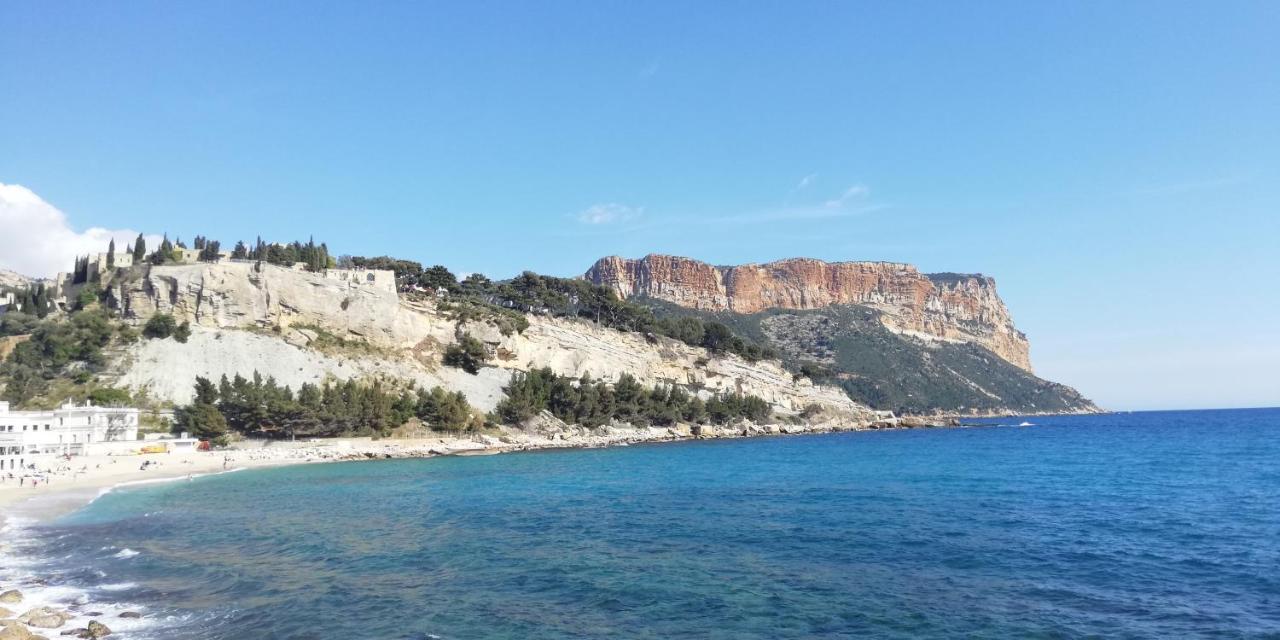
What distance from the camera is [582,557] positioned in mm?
19156

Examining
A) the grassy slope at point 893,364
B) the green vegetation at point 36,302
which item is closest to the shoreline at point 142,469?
the green vegetation at point 36,302

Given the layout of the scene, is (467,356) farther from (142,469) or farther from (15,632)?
(15,632)

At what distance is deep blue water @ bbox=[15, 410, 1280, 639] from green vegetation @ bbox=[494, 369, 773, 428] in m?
31.6

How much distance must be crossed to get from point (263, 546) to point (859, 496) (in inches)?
875

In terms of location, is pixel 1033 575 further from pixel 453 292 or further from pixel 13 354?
pixel 453 292

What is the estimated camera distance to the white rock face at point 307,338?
5834cm

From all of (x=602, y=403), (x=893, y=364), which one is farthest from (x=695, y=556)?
(x=893, y=364)

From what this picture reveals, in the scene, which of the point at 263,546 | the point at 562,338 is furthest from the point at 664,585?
the point at 562,338

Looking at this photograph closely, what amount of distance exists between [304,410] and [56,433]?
46.9 feet

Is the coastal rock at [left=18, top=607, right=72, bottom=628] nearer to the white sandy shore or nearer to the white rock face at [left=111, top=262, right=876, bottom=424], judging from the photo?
the white sandy shore

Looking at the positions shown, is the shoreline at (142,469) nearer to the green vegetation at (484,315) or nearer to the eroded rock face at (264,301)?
the green vegetation at (484,315)

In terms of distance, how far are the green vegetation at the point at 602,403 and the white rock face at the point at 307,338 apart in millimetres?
2834

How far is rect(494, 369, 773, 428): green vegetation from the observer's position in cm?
6950

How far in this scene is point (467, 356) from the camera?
7225 centimetres
